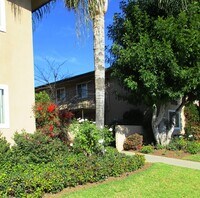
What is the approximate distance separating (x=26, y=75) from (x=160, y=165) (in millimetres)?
5649

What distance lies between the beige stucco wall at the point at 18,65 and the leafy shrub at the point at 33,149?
1.99 feet

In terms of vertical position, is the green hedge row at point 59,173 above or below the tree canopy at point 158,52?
below

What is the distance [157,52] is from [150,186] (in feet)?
26.6

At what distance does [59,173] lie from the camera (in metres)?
8.94

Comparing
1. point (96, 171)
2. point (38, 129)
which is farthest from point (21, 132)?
point (96, 171)

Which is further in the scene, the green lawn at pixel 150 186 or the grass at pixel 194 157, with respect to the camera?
the grass at pixel 194 157

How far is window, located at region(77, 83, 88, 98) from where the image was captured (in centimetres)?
2693

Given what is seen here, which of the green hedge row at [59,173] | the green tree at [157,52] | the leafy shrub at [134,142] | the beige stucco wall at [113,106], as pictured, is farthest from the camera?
the beige stucco wall at [113,106]

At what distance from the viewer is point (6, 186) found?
8.02m

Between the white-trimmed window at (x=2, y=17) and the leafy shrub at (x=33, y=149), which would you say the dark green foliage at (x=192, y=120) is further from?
the white-trimmed window at (x=2, y=17)

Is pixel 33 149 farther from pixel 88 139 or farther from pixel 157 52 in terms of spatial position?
pixel 157 52

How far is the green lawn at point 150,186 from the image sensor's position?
8.62 metres

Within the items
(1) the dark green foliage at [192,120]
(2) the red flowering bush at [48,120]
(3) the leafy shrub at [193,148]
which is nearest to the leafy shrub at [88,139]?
(2) the red flowering bush at [48,120]

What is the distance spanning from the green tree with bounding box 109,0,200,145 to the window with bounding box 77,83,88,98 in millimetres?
8575
